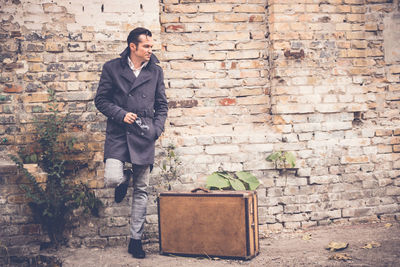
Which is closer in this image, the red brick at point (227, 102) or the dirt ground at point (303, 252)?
the dirt ground at point (303, 252)

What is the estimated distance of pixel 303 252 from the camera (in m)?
3.38

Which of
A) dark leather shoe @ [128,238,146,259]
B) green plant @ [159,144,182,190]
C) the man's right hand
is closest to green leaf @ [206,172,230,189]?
green plant @ [159,144,182,190]

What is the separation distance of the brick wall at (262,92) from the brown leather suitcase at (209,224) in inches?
21.5

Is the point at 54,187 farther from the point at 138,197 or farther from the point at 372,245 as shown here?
the point at 372,245

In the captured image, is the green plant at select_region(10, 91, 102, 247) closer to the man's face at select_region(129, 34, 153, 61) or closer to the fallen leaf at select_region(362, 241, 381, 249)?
the man's face at select_region(129, 34, 153, 61)

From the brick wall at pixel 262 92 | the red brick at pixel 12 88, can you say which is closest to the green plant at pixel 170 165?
the brick wall at pixel 262 92

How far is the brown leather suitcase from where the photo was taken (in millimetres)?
3168

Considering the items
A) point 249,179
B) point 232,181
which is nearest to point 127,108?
point 232,181

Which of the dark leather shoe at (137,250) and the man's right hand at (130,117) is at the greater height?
the man's right hand at (130,117)

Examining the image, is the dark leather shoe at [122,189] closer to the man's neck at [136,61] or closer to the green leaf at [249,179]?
the man's neck at [136,61]

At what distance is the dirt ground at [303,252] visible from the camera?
123 inches

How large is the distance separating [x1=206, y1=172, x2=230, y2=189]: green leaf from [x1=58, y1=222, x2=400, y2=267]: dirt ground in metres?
0.66

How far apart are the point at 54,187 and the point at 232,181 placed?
169 centimetres

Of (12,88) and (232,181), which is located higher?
(12,88)
